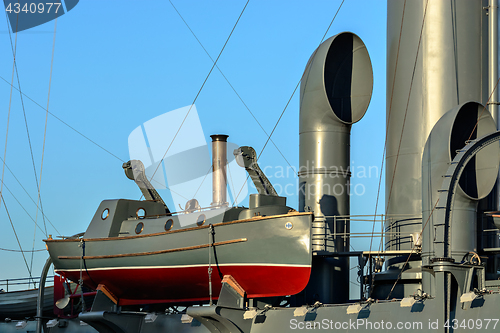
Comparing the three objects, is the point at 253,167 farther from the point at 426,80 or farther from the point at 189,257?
the point at 426,80

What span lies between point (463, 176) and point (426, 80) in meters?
5.07

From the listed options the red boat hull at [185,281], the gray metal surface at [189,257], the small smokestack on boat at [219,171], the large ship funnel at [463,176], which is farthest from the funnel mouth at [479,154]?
the small smokestack on boat at [219,171]

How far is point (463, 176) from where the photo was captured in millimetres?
16469

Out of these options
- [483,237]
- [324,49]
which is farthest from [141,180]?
[483,237]

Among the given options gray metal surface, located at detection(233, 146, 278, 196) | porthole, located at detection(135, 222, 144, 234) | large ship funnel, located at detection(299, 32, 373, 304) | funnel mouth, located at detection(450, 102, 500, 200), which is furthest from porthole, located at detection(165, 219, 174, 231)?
funnel mouth, located at detection(450, 102, 500, 200)

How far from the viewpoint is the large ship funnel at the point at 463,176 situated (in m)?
15.6

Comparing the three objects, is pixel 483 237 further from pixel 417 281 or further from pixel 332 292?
pixel 332 292

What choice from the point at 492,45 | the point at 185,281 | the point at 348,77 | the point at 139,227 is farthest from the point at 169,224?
the point at 492,45

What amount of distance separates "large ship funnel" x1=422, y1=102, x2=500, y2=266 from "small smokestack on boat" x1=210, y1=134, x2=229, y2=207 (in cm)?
682

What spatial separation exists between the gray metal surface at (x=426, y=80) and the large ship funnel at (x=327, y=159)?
1.53 meters

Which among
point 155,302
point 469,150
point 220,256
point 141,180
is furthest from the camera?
point 141,180

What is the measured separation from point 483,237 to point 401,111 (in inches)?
190

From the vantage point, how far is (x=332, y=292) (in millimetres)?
19422

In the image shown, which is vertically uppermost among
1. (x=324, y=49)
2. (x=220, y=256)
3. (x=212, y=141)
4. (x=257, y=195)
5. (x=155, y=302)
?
(x=324, y=49)
